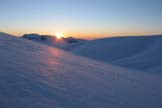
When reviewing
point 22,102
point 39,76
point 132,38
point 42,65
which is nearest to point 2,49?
point 42,65

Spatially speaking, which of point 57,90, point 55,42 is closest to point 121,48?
point 57,90

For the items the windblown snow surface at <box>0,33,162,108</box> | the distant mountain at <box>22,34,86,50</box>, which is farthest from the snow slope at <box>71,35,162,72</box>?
the windblown snow surface at <box>0,33,162,108</box>

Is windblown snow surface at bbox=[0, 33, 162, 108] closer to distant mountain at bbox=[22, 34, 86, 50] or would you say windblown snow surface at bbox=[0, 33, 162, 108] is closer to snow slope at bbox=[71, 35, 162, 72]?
Answer: snow slope at bbox=[71, 35, 162, 72]

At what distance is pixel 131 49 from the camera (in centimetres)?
3181

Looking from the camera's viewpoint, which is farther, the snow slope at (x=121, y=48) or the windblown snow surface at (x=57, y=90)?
the snow slope at (x=121, y=48)

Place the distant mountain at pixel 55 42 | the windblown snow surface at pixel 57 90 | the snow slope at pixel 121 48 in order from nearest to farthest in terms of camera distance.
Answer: the windblown snow surface at pixel 57 90, the snow slope at pixel 121 48, the distant mountain at pixel 55 42

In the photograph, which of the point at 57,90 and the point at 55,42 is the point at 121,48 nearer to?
the point at 57,90

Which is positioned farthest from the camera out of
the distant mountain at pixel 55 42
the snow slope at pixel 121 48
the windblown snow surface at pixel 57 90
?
the distant mountain at pixel 55 42

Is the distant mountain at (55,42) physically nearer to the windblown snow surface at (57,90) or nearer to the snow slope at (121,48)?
the snow slope at (121,48)

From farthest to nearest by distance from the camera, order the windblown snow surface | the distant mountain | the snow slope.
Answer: the distant mountain, the snow slope, the windblown snow surface

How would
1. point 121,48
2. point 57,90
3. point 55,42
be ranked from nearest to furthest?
point 57,90 → point 121,48 → point 55,42

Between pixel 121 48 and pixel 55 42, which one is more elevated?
pixel 121 48

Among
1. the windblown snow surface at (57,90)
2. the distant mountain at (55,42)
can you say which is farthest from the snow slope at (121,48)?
the windblown snow surface at (57,90)

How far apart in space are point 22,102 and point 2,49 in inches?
107
